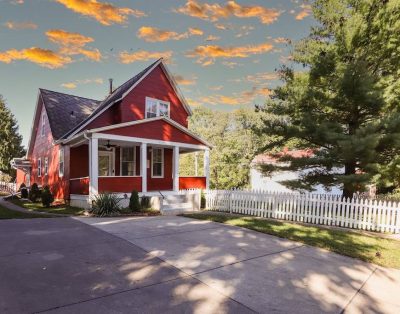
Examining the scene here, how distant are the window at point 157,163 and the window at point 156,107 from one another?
8.16 feet

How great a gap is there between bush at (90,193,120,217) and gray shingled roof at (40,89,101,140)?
820 centimetres

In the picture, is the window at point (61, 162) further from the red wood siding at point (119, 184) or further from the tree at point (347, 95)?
the tree at point (347, 95)

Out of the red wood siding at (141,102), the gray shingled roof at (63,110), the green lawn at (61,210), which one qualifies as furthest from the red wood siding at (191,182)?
the gray shingled roof at (63,110)

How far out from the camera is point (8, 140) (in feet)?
151

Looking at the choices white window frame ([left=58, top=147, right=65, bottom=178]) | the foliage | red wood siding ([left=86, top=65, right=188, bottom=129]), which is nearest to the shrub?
red wood siding ([left=86, top=65, right=188, bottom=129])

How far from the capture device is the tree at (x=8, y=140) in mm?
45219

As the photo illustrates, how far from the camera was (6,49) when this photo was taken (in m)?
20.9

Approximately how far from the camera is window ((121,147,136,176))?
60.0 ft

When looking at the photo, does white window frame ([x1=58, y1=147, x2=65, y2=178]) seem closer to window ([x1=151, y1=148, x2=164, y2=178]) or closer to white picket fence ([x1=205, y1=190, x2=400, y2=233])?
window ([x1=151, y1=148, x2=164, y2=178])

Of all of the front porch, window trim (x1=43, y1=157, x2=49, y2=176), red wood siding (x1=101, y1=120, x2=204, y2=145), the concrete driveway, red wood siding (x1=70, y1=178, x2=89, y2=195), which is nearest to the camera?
the concrete driveway

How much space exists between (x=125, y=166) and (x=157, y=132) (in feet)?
13.5

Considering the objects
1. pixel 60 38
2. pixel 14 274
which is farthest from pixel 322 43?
pixel 60 38

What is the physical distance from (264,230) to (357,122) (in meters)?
7.86

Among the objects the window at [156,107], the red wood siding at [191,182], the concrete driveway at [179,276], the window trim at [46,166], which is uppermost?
the window at [156,107]
